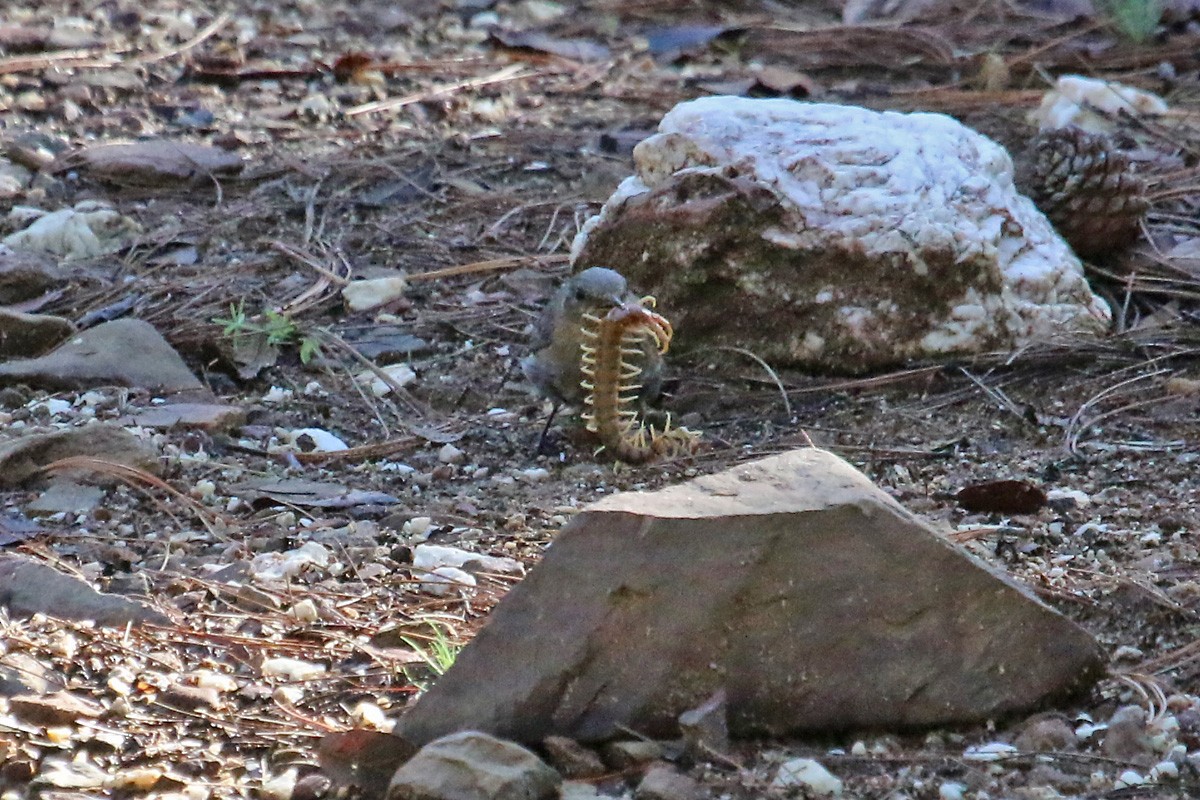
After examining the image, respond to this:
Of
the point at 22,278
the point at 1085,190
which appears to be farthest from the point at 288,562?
the point at 1085,190

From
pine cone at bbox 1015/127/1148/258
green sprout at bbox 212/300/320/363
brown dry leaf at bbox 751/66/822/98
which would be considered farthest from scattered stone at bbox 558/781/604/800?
brown dry leaf at bbox 751/66/822/98

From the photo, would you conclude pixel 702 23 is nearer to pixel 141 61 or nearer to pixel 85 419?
pixel 141 61

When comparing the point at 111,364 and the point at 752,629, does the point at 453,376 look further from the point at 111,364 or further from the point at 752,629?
the point at 752,629

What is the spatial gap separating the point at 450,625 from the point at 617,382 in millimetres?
1203

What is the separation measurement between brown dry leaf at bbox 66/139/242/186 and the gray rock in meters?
4.21

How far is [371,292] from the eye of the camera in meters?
4.95

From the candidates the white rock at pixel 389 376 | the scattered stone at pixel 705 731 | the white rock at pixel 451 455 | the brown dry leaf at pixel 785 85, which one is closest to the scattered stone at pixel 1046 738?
the scattered stone at pixel 705 731

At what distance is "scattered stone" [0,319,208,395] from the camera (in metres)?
4.24

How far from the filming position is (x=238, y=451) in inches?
153

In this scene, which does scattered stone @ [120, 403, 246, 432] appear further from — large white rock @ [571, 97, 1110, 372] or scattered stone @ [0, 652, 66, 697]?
scattered stone @ [0, 652, 66, 697]

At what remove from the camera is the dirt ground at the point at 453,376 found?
2438 mm

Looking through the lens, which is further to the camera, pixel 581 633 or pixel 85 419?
pixel 85 419

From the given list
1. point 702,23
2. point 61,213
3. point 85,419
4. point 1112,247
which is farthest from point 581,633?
point 702,23

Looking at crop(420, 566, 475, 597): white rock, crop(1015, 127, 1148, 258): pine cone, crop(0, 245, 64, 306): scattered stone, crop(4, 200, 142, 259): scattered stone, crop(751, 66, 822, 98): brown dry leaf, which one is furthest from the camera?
crop(751, 66, 822, 98): brown dry leaf
